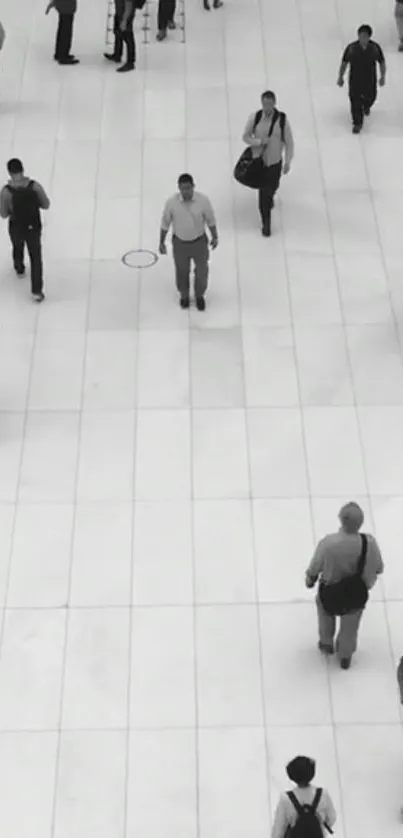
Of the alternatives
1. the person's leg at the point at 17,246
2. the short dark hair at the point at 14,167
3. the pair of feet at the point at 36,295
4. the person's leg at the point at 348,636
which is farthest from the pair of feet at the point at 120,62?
the person's leg at the point at 348,636

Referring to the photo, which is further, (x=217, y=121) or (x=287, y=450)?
(x=217, y=121)

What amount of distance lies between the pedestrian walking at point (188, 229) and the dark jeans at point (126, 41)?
4.90m

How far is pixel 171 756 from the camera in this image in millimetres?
7738

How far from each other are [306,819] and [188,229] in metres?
5.99

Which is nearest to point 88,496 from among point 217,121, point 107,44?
point 217,121

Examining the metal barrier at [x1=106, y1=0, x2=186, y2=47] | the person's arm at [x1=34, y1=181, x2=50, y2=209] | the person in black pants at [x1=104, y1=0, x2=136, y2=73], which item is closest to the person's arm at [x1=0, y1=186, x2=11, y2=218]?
the person's arm at [x1=34, y1=181, x2=50, y2=209]

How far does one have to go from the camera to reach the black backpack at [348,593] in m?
7.63

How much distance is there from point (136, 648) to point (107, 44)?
9967mm

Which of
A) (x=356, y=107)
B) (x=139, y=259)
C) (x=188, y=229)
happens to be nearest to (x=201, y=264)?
(x=188, y=229)

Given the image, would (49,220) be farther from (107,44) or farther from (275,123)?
(107,44)

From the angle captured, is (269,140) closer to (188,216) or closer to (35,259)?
(188,216)

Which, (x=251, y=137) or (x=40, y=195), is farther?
(x=251, y=137)

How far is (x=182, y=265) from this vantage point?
37.0 feet

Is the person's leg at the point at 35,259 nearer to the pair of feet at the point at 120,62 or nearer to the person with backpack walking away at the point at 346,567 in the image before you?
the person with backpack walking away at the point at 346,567
